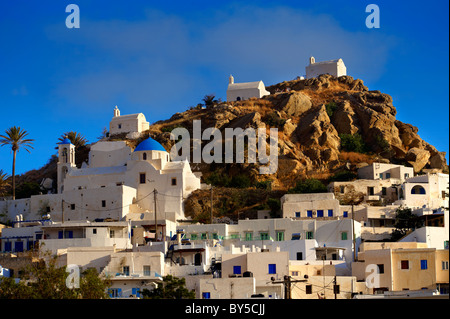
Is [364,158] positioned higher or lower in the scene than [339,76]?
lower

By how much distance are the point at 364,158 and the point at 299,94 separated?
41.9 feet

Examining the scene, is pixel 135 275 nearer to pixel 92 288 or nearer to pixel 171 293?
pixel 92 288

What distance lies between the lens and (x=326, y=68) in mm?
96000

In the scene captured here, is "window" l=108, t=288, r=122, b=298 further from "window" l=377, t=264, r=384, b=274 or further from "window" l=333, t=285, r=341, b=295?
"window" l=377, t=264, r=384, b=274

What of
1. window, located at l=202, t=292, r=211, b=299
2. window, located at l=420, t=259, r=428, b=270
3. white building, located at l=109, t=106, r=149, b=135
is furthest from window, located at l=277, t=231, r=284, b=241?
white building, located at l=109, t=106, r=149, b=135

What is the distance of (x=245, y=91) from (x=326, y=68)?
37.0 feet

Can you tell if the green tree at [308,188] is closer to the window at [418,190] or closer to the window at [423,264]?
the window at [418,190]

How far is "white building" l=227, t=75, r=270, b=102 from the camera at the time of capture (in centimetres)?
9019

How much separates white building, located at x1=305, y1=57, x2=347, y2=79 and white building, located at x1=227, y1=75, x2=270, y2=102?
24.3 ft

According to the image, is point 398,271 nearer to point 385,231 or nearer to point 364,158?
point 385,231

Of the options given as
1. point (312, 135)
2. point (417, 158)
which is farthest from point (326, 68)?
point (417, 158)

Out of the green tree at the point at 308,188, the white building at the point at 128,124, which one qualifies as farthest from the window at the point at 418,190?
the white building at the point at 128,124

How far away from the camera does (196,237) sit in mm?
58250
